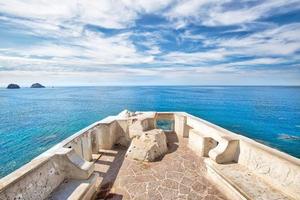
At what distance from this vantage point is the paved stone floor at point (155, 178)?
17.4 feet

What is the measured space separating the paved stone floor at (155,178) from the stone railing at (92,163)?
72cm

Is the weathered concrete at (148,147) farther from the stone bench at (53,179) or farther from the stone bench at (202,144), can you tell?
the stone bench at (53,179)

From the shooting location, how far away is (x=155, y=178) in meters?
6.12

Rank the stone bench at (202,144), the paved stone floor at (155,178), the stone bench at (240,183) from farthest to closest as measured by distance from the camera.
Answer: the stone bench at (202,144) → the paved stone floor at (155,178) → the stone bench at (240,183)

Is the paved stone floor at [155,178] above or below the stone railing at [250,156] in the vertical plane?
below

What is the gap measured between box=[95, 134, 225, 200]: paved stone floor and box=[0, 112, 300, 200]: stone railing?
0.72 meters

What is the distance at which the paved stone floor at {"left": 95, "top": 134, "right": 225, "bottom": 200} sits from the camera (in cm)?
529

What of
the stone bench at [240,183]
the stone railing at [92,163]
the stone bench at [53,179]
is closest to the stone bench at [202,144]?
the stone railing at [92,163]

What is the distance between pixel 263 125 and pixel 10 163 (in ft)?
125

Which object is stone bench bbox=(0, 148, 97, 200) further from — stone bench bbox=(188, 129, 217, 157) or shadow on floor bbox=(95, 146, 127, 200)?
stone bench bbox=(188, 129, 217, 157)

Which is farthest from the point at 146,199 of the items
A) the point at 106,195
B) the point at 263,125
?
the point at 263,125

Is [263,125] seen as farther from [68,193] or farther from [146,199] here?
[68,193]

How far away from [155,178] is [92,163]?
2.44m

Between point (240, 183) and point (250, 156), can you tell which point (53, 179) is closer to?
point (240, 183)
